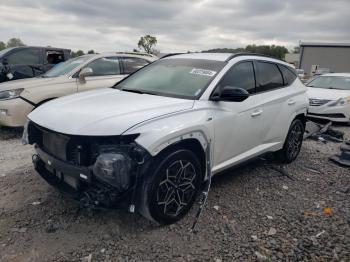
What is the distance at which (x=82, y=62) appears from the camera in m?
6.91

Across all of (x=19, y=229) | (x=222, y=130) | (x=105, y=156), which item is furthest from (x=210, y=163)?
(x=19, y=229)

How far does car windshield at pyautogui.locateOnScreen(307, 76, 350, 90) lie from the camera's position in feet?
31.4

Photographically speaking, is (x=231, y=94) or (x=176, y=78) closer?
(x=231, y=94)

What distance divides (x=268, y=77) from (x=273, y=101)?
0.39 metres

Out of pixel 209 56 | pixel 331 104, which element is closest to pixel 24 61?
pixel 209 56

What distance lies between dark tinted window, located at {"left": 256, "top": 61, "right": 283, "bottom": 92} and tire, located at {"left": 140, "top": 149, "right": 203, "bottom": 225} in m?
1.68

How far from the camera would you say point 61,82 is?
254 inches

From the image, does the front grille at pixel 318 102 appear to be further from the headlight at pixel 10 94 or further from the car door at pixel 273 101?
the headlight at pixel 10 94

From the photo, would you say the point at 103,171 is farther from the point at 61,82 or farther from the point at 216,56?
the point at 61,82

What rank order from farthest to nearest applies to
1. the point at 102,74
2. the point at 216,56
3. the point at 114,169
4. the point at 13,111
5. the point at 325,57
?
the point at 325,57, the point at 102,74, the point at 13,111, the point at 216,56, the point at 114,169

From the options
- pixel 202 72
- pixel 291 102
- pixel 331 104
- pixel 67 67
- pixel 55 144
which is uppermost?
pixel 202 72

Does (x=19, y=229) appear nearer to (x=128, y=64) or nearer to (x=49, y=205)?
(x=49, y=205)

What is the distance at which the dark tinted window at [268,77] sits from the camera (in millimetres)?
4324

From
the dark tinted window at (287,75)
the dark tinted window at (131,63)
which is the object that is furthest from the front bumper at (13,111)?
the dark tinted window at (287,75)
